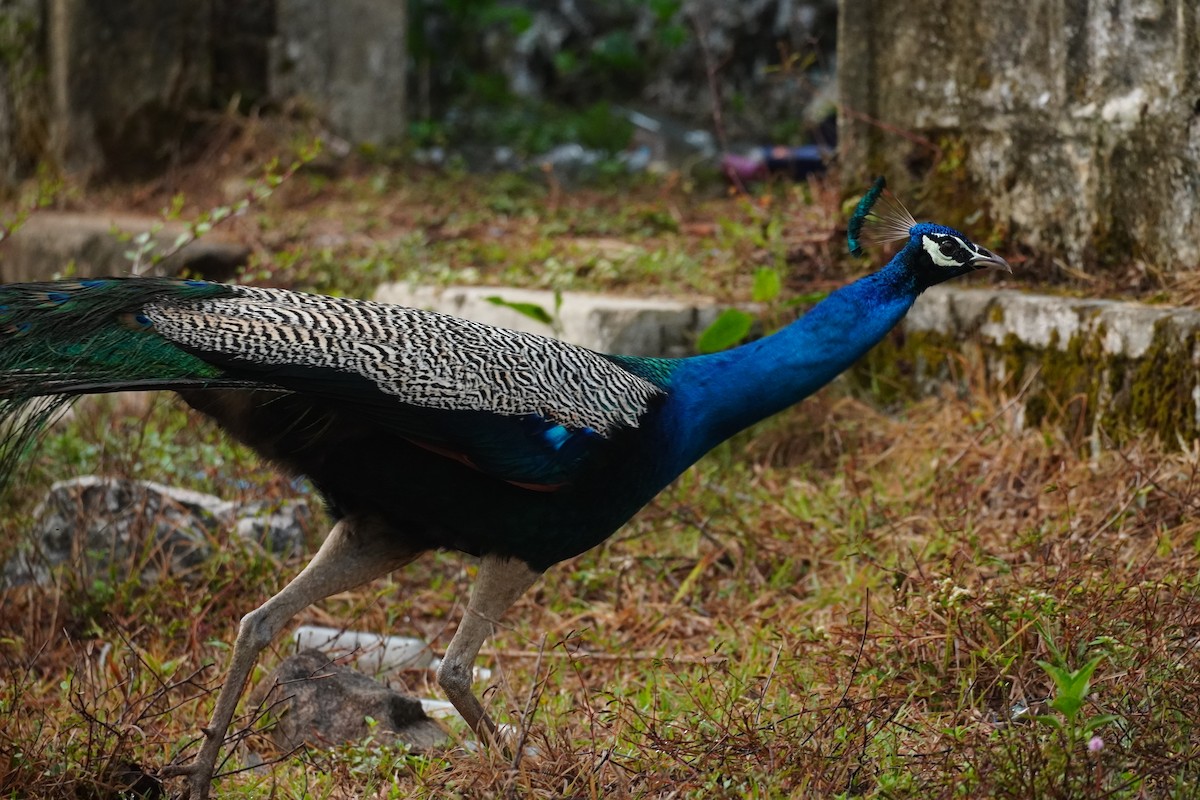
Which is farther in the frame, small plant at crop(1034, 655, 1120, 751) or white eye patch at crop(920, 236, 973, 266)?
white eye patch at crop(920, 236, 973, 266)

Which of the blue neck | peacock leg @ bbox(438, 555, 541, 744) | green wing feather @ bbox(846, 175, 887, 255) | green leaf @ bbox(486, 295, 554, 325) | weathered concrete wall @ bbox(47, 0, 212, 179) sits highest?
weathered concrete wall @ bbox(47, 0, 212, 179)

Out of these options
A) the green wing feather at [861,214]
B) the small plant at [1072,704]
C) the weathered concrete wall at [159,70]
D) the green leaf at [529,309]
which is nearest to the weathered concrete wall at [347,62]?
the weathered concrete wall at [159,70]

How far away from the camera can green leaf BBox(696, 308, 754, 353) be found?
4.26 meters

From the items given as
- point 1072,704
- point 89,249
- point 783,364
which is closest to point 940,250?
point 783,364

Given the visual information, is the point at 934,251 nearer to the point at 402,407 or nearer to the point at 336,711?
the point at 402,407

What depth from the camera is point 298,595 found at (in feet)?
8.82

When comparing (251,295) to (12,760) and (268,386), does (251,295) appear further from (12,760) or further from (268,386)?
(12,760)

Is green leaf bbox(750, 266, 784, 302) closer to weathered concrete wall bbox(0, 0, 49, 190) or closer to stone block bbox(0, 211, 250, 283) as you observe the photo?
stone block bbox(0, 211, 250, 283)

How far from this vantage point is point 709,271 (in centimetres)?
503

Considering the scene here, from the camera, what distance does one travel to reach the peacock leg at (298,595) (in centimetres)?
253

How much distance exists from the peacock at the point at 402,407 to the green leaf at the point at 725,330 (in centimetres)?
136

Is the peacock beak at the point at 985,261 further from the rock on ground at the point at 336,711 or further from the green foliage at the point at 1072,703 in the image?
the rock on ground at the point at 336,711

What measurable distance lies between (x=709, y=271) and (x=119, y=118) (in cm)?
319

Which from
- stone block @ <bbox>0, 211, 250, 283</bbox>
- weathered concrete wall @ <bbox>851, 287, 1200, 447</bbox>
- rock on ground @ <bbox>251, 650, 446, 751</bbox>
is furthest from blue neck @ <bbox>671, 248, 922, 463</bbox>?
stone block @ <bbox>0, 211, 250, 283</bbox>
